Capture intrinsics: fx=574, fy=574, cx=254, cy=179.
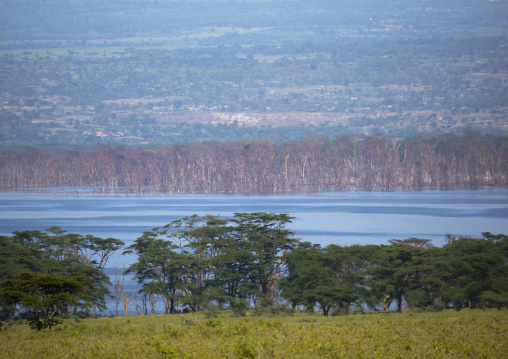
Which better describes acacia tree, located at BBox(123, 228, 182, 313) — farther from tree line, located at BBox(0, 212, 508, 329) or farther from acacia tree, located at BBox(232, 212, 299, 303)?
acacia tree, located at BBox(232, 212, 299, 303)

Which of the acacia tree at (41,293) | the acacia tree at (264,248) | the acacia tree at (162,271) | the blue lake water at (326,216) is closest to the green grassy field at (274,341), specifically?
the acacia tree at (41,293)

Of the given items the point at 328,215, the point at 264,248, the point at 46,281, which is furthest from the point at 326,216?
the point at 46,281

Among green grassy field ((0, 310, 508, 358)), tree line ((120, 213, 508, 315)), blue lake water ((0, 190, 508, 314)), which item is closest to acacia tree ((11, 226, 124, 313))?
tree line ((120, 213, 508, 315))

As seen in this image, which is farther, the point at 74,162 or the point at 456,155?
the point at 74,162

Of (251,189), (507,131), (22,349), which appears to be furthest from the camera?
(507,131)

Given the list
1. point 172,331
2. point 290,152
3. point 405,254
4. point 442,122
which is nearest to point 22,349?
point 172,331

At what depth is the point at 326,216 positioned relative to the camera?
66375 mm

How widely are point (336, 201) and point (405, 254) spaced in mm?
63635

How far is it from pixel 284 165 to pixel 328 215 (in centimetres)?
4698

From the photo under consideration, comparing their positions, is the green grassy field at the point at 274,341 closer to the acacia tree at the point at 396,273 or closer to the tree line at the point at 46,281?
the tree line at the point at 46,281

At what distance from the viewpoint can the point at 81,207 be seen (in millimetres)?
81312

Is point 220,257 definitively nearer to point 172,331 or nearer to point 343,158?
point 172,331

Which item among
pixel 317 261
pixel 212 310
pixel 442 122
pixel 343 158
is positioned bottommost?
pixel 212 310

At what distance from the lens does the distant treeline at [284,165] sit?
349ft
